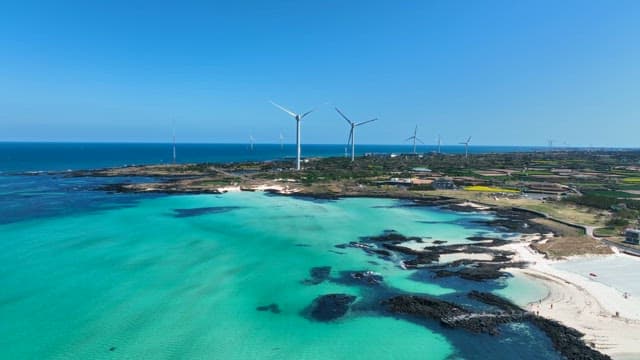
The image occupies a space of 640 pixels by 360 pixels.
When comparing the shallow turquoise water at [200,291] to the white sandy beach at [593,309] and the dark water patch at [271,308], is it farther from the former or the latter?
the white sandy beach at [593,309]

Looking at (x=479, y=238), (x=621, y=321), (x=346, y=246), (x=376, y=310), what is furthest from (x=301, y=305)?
(x=479, y=238)

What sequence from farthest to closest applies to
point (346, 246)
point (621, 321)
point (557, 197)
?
point (557, 197), point (346, 246), point (621, 321)

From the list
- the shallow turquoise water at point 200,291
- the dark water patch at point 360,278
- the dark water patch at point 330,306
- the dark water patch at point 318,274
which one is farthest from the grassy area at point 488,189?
the dark water patch at point 330,306

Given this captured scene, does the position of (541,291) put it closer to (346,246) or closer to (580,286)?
(580,286)

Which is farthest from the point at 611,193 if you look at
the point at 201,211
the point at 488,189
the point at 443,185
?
the point at 201,211

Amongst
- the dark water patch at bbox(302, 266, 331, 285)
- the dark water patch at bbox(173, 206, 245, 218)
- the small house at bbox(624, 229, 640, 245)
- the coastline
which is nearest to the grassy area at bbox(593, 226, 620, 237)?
the small house at bbox(624, 229, 640, 245)

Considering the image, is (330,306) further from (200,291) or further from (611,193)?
(611,193)

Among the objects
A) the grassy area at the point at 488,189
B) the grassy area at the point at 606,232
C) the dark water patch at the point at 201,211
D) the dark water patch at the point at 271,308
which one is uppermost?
the grassy area at the point at 488,189
